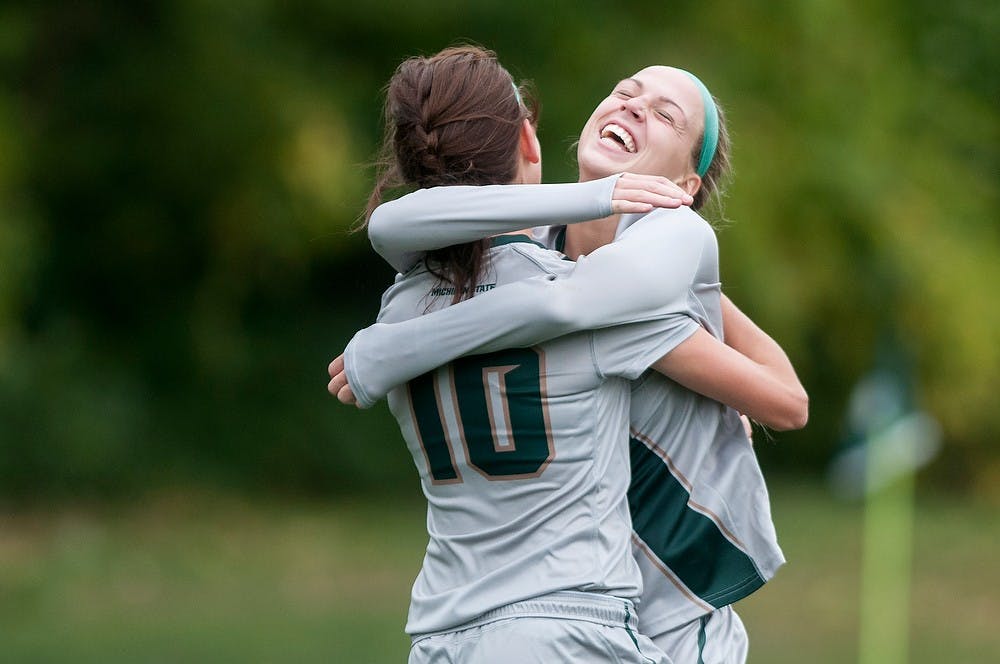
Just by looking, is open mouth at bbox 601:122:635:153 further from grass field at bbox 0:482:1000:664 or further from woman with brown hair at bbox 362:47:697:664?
grass field at bbox 0:482:1000:664

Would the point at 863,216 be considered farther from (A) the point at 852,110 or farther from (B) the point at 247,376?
(B) the point at 247,376

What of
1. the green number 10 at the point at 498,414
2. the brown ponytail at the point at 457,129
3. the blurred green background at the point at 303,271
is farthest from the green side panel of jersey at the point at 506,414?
the blurred green background at the point at 303,271

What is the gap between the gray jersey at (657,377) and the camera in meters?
2.27

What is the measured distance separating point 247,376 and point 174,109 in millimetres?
3231

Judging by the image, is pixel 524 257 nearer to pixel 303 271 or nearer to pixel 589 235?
pixel 589 235

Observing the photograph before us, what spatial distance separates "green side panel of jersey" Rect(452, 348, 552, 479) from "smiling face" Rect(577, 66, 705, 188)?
0.43 m

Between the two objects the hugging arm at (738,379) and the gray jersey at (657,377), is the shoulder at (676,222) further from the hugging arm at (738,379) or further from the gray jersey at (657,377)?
the hugging arm at (738,379)

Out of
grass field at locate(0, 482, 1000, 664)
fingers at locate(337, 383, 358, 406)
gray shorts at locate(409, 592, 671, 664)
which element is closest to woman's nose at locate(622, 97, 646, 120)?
fingers at locate(337, 383, 358, 406)

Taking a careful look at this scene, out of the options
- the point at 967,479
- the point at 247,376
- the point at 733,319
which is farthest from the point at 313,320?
the point at 733,319

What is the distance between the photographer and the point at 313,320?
46.9ft

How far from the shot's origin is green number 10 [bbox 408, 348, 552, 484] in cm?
233

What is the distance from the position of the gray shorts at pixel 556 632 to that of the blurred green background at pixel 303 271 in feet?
20.5

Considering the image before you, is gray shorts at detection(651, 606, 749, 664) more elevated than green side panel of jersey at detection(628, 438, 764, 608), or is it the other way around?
green side panel of jersey at detection(628, 438, 764, 608)

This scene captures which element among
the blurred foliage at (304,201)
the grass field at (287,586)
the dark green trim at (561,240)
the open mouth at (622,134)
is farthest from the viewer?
the blurred foliage at (304,201)
